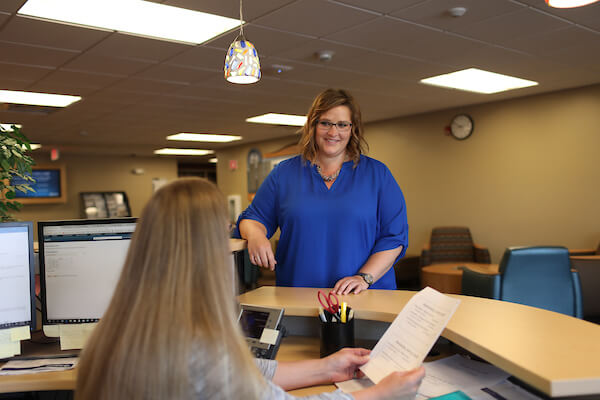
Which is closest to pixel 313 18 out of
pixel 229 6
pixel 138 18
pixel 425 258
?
pixel 229 6

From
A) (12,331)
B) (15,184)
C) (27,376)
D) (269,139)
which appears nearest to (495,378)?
(27,376)

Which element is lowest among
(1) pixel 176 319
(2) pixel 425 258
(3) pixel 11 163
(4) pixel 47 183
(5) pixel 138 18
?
(2) pixel 425 258

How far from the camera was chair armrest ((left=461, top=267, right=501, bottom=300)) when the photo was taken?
3385 millimetres

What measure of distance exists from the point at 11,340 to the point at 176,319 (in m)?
0.98

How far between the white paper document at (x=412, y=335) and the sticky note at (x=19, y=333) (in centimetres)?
106

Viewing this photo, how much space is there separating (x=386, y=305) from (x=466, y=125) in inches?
235

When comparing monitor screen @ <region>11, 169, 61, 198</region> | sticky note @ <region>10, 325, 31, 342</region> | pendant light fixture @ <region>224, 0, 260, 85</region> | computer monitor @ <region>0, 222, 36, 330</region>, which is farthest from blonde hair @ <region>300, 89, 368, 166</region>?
monitor screen @ <region>11, 169, 61, 198</region>

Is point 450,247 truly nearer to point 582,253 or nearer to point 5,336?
point 582,253

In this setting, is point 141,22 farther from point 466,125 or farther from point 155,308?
point 466,125

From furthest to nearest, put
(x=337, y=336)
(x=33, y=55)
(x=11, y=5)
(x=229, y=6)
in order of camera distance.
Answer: (x=33, y=55) < (x=229, y=6) < (x=11, y=5) < (x=337, y=336)

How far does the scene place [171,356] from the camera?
2.81 feet

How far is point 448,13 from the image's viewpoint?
3.21m

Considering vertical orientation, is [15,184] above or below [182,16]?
below

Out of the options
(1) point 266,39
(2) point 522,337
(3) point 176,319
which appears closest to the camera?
(3) point 176,319
